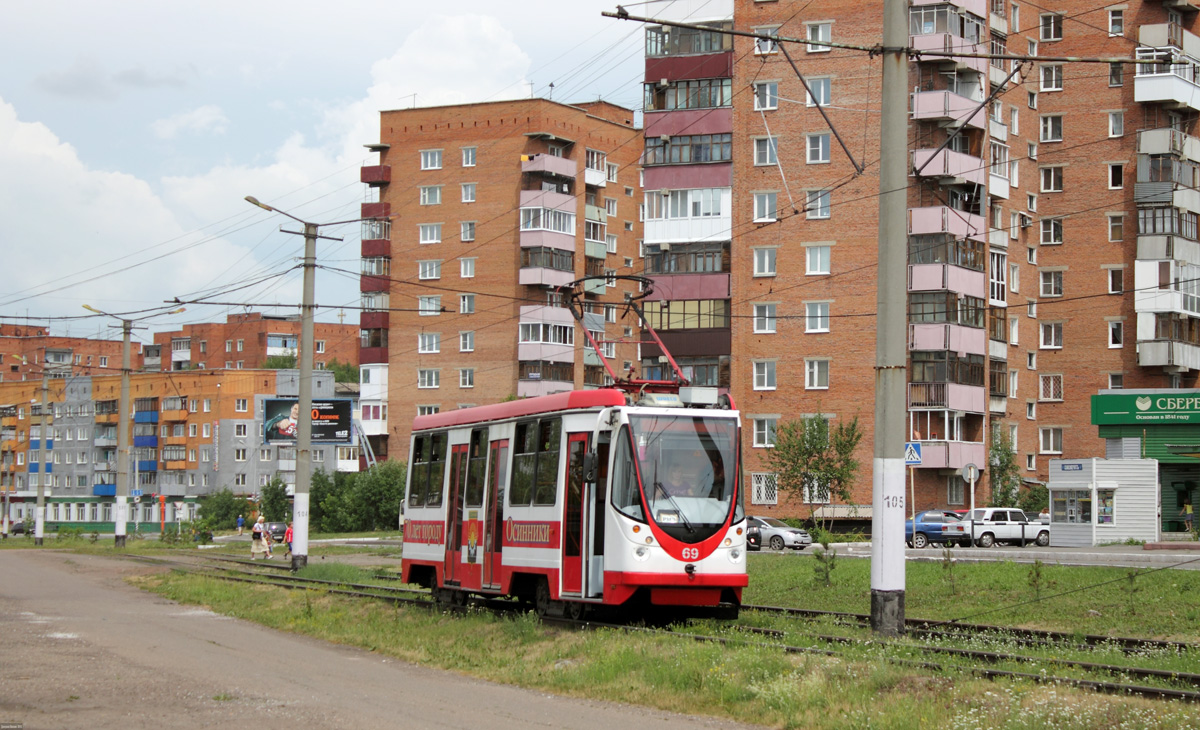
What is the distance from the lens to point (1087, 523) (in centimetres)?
4194

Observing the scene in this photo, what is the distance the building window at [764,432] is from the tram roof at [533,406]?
115ft

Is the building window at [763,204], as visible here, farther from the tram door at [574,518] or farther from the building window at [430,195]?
the tram door at [574,518]

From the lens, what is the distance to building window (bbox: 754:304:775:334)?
58375mm

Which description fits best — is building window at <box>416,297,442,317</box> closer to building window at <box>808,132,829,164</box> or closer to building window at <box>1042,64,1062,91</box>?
building window at <box>808,132,829,164</box>

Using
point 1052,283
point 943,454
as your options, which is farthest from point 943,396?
point 1052,283

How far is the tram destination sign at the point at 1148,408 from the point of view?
151 ft

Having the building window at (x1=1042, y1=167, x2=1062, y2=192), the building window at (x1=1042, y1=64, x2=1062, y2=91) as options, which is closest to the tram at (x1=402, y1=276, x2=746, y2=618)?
the building window at (x1=1042, y1=167, x2=1062, y2=192)

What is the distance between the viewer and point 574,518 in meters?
18.1

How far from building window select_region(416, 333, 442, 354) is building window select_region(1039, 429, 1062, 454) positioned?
36.3m

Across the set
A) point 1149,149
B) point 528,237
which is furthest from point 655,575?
point 528,237

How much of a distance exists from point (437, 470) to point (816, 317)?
36.7 meters

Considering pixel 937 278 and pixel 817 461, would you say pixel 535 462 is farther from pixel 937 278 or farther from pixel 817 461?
pixel 937 278

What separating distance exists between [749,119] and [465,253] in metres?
27.2

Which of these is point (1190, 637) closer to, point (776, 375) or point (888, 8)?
point (888, 8)
